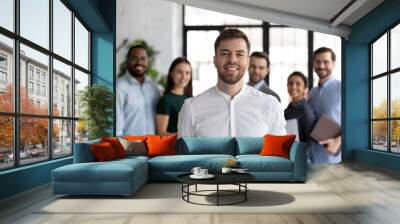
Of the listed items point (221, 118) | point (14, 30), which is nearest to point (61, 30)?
point (14, 30)

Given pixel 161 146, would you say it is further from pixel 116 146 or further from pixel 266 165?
pixel 266 165

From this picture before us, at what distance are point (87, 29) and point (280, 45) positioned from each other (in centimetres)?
450

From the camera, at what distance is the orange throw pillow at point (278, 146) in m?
6.54

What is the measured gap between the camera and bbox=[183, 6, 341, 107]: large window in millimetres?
9578

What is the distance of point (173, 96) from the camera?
930cm

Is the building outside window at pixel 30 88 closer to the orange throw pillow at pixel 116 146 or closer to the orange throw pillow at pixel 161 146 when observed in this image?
the orange throw pillow at pixel 116 146

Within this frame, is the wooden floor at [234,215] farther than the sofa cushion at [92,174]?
No

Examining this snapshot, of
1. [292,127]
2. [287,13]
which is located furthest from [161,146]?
[287,13]

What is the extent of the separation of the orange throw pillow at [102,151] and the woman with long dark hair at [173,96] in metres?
3.26

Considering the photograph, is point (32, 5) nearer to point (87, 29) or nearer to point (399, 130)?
point (87, 29)

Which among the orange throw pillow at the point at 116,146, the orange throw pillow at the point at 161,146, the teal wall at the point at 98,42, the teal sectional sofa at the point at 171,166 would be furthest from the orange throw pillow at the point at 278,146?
the teal wall at the point at 98,42

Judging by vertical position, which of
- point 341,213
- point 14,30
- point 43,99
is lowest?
point 341,213

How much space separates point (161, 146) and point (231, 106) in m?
2.51

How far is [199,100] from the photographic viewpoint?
9188 millimetres
